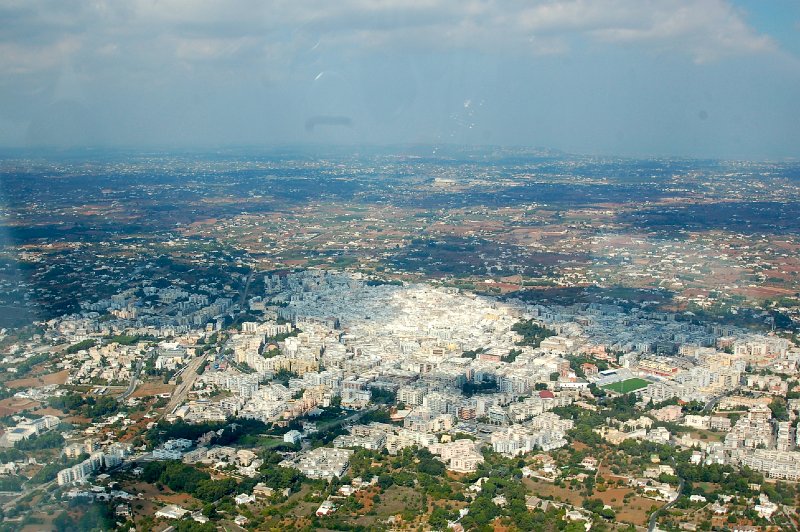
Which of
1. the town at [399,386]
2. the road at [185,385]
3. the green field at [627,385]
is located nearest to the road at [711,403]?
the town at [399,386]

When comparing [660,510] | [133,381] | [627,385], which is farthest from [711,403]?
[133,381]

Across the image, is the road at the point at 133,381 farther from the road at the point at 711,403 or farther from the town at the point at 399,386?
the road at the point at 711,403

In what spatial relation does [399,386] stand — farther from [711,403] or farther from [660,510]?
[660,510]

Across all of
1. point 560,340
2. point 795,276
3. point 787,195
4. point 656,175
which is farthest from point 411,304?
point 656,175

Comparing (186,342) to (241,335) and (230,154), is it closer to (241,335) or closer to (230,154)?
(241,335)

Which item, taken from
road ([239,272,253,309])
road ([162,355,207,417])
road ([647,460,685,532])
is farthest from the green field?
road ([239,272,253,309])
